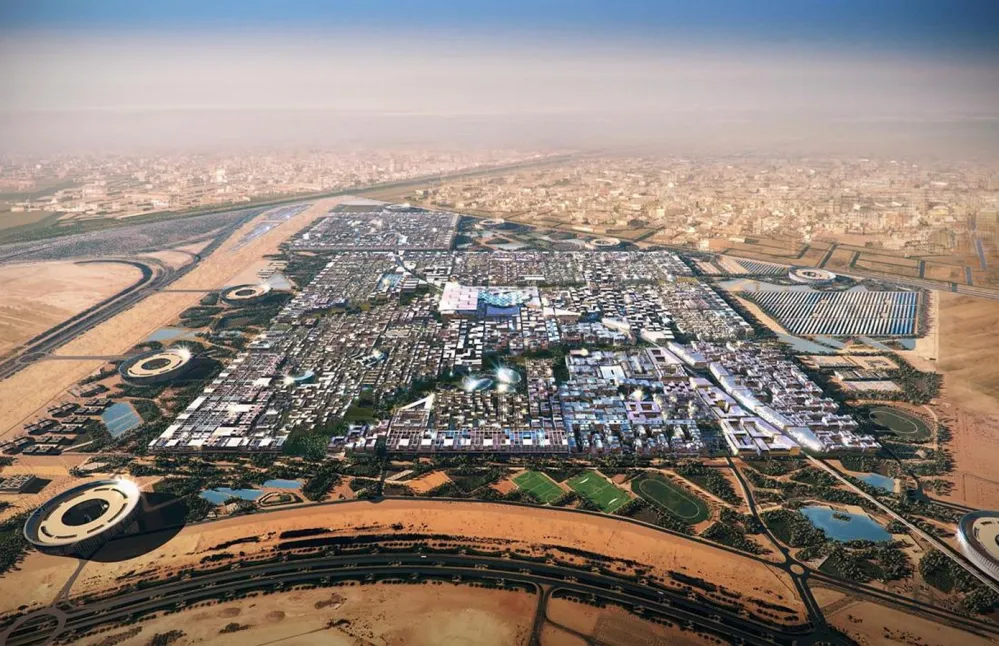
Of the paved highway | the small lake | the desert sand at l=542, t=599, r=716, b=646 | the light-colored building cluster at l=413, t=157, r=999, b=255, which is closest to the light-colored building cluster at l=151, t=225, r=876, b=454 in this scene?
the small lake

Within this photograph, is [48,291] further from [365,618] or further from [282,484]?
[365,618]

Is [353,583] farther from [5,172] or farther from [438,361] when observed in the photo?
[5,172]

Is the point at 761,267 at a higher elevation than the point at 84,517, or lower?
higher

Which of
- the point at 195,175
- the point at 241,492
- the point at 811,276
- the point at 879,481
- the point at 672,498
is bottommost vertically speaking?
the point at 241,492

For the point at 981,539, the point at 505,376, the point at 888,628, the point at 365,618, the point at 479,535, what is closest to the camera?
the point at 888,628

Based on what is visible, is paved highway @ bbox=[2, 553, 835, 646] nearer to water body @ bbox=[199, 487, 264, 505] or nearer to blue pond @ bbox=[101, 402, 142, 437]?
water body @ bbox=[199, 487, 264, 505]

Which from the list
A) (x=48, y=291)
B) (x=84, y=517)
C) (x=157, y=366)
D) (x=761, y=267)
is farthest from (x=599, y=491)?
(x=48, y=291)

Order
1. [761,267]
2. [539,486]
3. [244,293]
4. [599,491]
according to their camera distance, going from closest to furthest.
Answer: [599,491]
[539,486]
[244,293]
[761,267]
